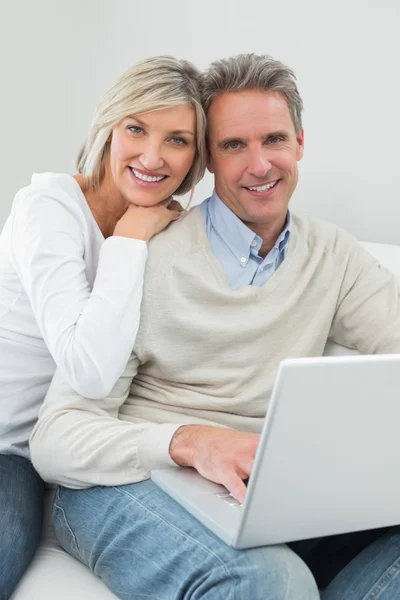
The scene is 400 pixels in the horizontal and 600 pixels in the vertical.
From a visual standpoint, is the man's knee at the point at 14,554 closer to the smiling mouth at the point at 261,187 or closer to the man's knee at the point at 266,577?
the man's knee at the point at 266,577

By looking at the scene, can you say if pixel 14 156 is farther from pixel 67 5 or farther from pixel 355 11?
pixel 355 11

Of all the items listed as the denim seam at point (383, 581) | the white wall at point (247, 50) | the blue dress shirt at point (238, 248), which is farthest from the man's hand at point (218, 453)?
the white wall at point (247, 50)

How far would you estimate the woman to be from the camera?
4.65 feet

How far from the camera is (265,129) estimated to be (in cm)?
166

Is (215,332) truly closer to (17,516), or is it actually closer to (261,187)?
(261,187)

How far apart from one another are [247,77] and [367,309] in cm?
52

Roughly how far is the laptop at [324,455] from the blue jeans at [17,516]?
1.23ft

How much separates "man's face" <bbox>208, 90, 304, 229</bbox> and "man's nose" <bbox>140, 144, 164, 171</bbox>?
0.43 ft

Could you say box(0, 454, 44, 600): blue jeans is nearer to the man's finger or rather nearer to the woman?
the woman

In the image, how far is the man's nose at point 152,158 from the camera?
161 centimetres

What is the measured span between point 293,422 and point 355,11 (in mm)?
1619

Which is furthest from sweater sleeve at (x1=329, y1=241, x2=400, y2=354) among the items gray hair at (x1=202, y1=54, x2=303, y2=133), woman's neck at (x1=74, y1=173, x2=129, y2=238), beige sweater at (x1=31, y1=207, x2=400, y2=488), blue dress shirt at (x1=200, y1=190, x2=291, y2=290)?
woman's neck at (x1=74, y1=173, x2=129, y2=238)

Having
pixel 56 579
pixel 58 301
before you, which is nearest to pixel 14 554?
pixel 56 579

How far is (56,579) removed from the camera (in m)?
1.33
